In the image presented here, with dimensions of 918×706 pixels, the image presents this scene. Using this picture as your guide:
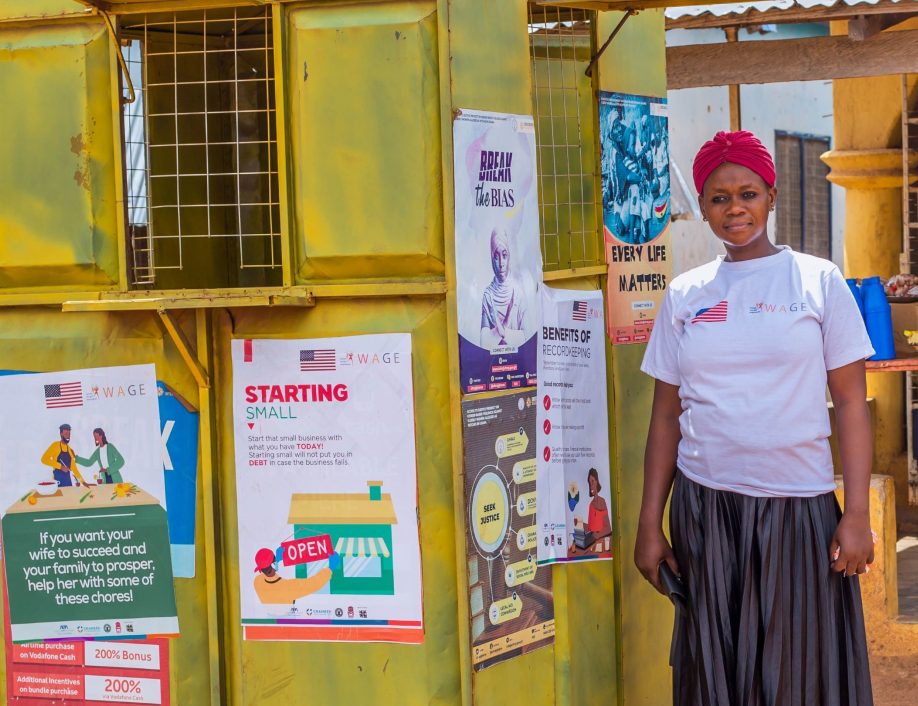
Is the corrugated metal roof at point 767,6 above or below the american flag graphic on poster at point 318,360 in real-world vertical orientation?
above

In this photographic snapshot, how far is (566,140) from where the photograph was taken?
4090mm

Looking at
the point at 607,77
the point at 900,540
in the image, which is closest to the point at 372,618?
the point at 607,77

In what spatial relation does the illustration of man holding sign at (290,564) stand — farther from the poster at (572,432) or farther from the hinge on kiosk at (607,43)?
the hinge on kiosk at (607,43)

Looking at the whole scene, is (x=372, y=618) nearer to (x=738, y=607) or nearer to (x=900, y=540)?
(x=738, y=607)

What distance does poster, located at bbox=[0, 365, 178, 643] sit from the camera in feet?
11.8

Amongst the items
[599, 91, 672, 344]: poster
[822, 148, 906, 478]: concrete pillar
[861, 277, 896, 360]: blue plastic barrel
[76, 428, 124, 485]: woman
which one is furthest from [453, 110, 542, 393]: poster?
[822, 148, 906, 478]: concrete pillar

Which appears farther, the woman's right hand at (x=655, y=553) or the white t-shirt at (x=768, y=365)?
the woman's right hand at (x=655, y=553)

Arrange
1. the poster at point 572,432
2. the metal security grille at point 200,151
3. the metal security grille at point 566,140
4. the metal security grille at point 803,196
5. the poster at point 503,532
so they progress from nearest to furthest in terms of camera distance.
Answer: the poster at point 503,532
the poster at point 572,432
the metal security grille at point 200,151
the metal security grille at point 566,140
the metal security grille at point 803,196

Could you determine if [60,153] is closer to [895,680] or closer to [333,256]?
[333,256]

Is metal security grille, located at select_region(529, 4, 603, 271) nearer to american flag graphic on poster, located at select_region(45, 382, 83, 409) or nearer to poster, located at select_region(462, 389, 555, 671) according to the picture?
poster, located at select_region(462, 389, 555, 671)

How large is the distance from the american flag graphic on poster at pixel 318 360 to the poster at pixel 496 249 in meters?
0.37

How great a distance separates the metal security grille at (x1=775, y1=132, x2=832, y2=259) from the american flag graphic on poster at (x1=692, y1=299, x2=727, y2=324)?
10970 mm

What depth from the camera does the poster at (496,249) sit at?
3.33 metres

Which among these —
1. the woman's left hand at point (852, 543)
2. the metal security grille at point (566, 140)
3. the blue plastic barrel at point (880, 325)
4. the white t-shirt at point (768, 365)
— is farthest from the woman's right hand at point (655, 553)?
the blue plastic barrel at point (880, 325)
